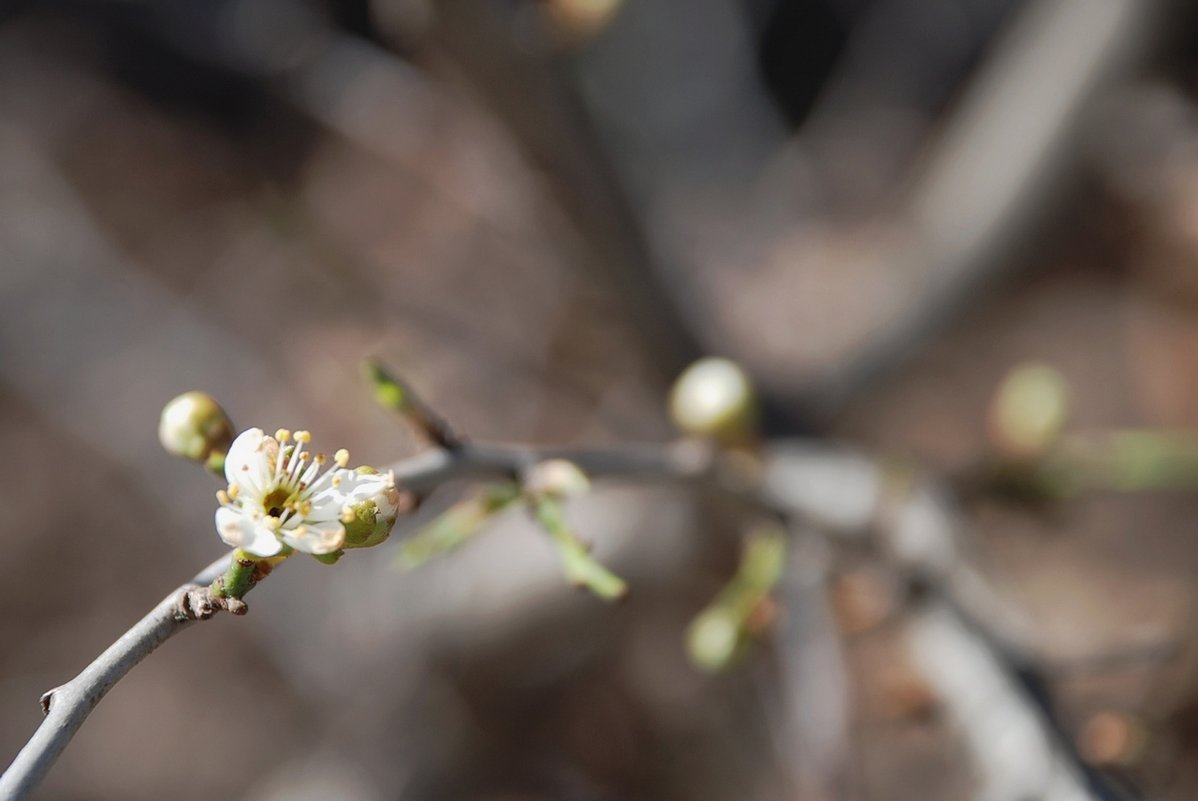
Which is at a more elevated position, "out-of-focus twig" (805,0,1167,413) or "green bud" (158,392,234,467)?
"out-of-focus twig" (805,0,1167,413)

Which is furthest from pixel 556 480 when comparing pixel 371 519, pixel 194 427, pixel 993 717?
pixel 993 717

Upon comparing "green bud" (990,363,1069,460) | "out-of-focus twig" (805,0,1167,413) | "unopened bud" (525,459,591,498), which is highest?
"out-of-focus twig" (805,0,1167,413)

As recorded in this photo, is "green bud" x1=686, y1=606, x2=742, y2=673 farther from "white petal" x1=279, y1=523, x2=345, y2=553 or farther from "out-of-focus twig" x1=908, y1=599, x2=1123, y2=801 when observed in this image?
"white petal" x1=279, y1=523, x2=345, y2=553

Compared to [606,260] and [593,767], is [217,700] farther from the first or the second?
[606,260]

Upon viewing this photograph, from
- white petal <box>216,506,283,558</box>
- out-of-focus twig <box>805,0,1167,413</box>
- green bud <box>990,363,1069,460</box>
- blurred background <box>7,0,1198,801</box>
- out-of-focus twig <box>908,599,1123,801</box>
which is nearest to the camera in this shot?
white petal <box>216,506,283,558</box>

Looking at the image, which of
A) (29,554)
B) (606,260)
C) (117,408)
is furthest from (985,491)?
(29,554)

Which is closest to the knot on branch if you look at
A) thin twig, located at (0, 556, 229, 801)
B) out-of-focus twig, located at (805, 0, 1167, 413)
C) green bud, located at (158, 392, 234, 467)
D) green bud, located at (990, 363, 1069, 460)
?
thin twig, located at (0, 556, 229, 801)
